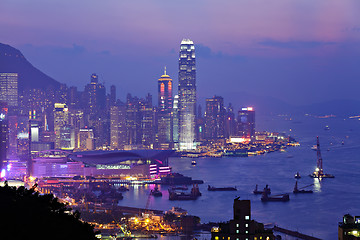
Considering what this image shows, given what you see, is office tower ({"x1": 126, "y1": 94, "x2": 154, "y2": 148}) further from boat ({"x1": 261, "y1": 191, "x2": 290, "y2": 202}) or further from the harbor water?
boat ({"x1": 261, "y1": 191, "x2": 290, "y2": 202})

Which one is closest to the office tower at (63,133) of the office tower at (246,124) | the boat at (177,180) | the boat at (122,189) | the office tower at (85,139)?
the office tower at (85,139)

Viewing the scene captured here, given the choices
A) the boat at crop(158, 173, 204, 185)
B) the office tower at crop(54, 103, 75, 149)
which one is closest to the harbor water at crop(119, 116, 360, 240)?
the boat at crop(158, 173, 204, 185)

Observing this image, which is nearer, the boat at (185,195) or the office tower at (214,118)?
the boat at (185,195)

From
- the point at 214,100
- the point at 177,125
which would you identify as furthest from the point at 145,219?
the point at 214,100

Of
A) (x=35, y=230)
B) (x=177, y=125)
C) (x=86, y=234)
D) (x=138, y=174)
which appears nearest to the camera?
(x=35, y=230)

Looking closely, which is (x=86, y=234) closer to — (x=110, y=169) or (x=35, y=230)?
(x=35, y=230)

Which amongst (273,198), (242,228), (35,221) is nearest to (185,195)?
(273,198)

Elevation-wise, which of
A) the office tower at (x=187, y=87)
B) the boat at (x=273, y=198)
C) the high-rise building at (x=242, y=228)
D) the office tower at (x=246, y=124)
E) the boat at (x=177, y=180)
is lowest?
the boat at (x=273, y=198)

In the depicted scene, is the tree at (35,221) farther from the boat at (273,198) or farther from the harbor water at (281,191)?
the boat at (273,198)
